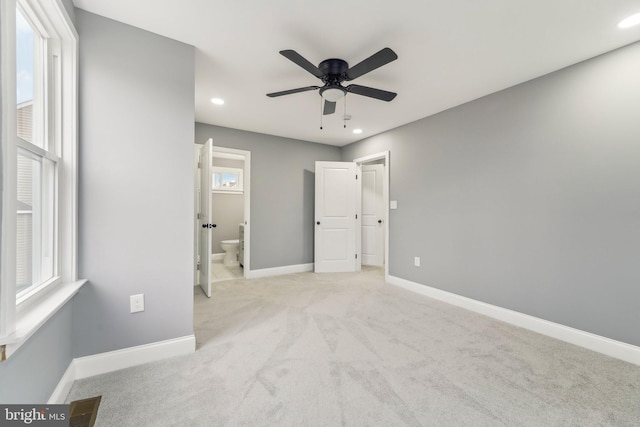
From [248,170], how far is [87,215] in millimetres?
2668

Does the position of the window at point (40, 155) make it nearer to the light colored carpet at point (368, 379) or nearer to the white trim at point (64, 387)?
the white trim at point (64, 387)

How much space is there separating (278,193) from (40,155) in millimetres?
3251

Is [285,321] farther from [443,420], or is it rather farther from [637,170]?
[637,170]

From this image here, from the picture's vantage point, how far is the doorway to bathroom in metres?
3.36

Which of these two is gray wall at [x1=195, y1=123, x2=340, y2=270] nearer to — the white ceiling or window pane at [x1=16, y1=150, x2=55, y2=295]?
the white ceiling

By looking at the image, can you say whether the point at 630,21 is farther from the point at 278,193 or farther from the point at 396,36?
the point at 278,193

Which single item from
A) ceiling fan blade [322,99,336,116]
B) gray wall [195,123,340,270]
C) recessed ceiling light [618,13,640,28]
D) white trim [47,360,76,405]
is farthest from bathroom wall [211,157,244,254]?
recessed ceiling light [618,13,640,28]

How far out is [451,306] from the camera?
3137 millimetres

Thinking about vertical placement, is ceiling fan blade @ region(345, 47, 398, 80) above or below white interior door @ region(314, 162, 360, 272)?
above

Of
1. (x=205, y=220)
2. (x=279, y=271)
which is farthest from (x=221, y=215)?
(x=205, y=220)

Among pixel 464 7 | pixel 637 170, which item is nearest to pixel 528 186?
pixel 637 170

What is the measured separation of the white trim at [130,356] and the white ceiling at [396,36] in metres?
2.35

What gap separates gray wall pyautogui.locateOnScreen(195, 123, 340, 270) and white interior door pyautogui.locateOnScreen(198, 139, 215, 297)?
67cm

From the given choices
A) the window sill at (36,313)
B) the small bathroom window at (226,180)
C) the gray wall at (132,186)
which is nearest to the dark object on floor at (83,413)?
the window sill at (36,313)
